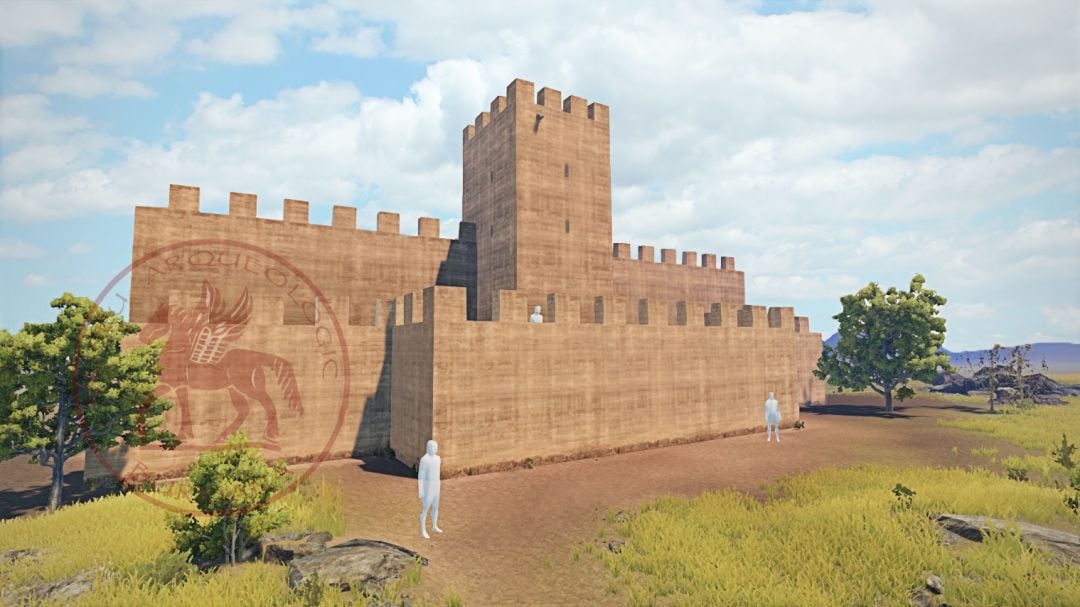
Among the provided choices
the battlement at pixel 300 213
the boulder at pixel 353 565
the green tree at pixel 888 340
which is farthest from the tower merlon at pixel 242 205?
the green tree at pixel 888 340

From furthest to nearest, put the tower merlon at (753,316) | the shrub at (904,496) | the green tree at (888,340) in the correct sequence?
the green tree at (888,340) < the tower merlon at (753,316) < the shrub at (904,496)

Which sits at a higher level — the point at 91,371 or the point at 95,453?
the point at 91,371

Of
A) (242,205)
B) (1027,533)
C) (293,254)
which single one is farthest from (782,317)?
(242,205)

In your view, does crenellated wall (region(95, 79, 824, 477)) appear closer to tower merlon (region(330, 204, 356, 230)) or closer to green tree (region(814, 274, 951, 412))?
tower merlon (region(330, 204, 356, 230))

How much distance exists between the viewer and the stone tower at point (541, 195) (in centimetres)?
2806

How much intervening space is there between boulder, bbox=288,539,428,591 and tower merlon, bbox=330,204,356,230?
20.9 metres

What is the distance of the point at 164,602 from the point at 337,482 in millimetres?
9458

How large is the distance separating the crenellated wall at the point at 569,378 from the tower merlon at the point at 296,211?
1038 centimetres

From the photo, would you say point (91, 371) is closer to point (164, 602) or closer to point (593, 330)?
point (164, 602)

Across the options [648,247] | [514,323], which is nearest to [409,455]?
[514,323]

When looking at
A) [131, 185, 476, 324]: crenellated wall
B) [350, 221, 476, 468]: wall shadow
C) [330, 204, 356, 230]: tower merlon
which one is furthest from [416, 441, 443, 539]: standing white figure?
[330, 204, 356, 230]: tower merlon

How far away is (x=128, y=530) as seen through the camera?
12945 millimetres

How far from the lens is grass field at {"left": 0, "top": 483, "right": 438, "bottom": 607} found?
9211 mm

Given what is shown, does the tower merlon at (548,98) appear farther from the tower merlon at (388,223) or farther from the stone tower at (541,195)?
the tower merlon at (388,223)
